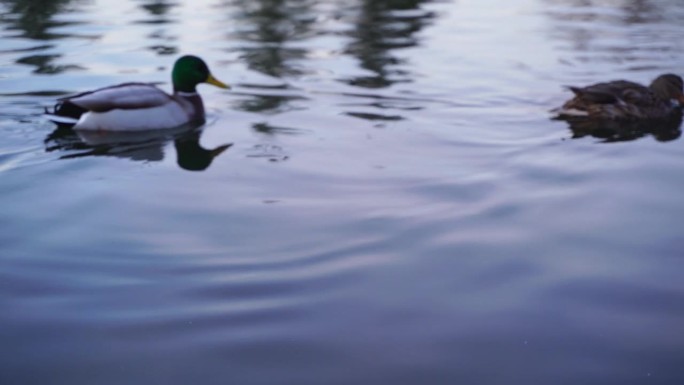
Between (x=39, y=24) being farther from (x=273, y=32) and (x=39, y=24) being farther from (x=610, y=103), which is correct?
(x=610, y=103)

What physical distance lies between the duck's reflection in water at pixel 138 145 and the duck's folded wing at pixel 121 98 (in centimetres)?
24

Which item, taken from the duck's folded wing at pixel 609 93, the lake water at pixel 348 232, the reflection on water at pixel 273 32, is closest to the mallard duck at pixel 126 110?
the lake water at pixel 348 232

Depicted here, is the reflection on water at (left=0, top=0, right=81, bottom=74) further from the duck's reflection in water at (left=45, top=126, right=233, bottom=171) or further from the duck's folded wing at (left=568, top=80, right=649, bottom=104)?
the duck's folded wing at (left=568, top=80, right=649, bottom=104)

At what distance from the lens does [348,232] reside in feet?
21.9

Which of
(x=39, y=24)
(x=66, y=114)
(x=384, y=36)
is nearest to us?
(x=66, y=114)

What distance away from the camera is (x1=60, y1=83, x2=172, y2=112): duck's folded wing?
31.8 feet

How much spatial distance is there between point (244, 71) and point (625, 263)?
7.22m

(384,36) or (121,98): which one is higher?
(121,98)

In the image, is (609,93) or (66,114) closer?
(66,114)

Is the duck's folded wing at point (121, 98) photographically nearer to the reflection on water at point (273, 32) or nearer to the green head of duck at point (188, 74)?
the green head of duck at point (188, 74)

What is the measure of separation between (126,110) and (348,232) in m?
3.77

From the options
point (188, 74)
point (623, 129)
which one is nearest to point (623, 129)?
point (623, 129)

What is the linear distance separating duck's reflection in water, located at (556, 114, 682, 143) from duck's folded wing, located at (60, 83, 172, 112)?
375cm

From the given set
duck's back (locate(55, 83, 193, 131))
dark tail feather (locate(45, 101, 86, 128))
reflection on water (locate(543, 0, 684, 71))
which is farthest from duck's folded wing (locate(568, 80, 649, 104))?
dark tail feather (locate(45, 101, 86, 128))
